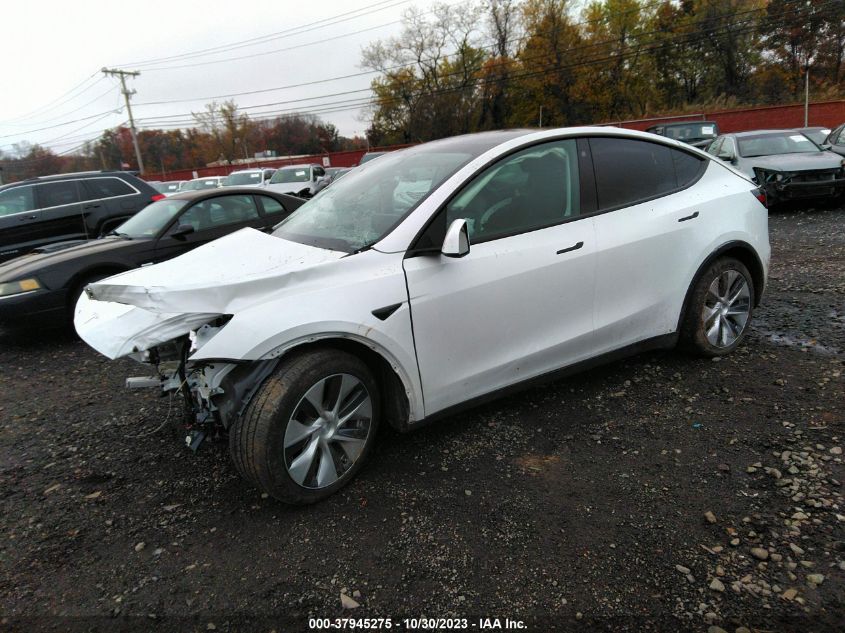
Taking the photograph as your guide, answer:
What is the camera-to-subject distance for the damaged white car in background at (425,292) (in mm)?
2451

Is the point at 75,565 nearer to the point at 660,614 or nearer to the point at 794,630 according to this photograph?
the point at 660,614

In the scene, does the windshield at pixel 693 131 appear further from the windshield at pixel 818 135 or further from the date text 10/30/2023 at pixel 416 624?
the date text 10/30/2023 at pixel 416 624

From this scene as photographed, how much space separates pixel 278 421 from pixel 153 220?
4.89 metres

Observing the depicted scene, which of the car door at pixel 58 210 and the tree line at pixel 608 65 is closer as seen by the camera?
the car door at pixel 58 210

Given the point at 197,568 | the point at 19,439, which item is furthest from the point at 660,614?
the point at 19,439

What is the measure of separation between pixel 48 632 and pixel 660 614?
2.27m

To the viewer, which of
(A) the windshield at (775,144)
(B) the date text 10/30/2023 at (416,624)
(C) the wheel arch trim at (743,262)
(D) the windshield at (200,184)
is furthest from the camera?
(D) the windshield at (200,184)

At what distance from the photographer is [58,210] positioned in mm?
7969

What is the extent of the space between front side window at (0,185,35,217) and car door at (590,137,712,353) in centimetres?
821

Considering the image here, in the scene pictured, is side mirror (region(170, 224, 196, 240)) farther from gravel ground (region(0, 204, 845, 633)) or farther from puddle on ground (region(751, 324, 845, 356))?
puddle on ground (region(751, 324, 845, 356))

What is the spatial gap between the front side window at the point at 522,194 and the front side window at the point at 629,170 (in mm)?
197

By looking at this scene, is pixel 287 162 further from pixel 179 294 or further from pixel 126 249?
pixel 179 294

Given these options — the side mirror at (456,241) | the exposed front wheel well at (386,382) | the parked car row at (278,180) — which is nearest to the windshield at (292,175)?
the parked car row at (278,180)

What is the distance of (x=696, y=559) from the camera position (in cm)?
219
